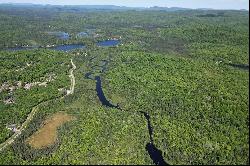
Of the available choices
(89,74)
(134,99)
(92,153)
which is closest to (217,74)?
(134,99)

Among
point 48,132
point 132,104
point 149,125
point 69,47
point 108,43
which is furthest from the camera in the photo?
point 108,43

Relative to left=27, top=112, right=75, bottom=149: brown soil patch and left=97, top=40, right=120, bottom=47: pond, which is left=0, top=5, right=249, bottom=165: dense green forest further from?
left=97, top=40, right=120, bottom=47: pond

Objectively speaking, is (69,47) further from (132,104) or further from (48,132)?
(48,132)

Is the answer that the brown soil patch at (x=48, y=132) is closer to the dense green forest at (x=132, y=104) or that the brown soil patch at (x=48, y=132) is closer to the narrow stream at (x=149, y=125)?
the dense green forest at (x=132, y=104)

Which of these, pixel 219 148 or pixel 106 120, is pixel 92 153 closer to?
pixel 106 120

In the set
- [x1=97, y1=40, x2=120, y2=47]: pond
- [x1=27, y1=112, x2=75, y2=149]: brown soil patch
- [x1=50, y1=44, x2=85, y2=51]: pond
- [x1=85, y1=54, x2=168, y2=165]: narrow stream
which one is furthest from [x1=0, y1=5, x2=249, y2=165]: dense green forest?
[x1=97, y1=40, x2=120, y2=47]: pond

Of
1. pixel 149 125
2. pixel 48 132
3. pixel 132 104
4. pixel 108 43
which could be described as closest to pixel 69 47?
pixel 108 43

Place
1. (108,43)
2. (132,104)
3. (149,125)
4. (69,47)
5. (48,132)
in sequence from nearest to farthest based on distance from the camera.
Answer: (48,132) < (149,125) < (132,104) < (69,47) < (108,43)

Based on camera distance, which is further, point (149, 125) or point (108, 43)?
point (108, 43)

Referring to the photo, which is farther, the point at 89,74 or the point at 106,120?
the point at 89,74
